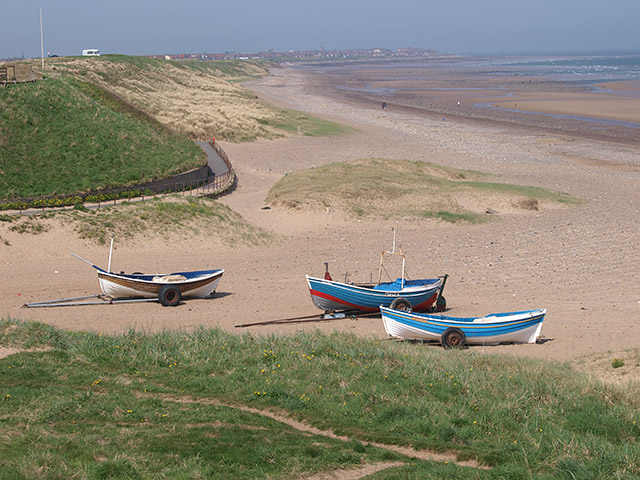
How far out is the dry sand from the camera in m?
20.0

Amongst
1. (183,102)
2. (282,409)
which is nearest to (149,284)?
(282,409)

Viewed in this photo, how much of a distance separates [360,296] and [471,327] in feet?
11.9

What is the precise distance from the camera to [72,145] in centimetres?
3750

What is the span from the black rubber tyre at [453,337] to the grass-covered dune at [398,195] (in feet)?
53.0

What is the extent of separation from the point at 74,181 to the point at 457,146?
38.0 meters

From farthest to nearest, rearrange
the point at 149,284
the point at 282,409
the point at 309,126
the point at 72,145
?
the point at 309,126, the point at 72,145, the point at 149,284, the point at 282,409

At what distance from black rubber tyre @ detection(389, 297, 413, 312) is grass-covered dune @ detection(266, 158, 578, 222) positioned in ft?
45.3

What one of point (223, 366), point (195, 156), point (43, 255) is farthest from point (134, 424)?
point (195, 156)

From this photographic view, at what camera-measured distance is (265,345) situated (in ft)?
52.3

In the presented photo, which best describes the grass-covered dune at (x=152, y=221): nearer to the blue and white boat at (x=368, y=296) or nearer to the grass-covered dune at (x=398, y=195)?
the grass-covered dune at (x=398, y=195)

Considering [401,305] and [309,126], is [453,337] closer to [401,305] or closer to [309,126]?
[401,305]

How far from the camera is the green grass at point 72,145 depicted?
1318 inches

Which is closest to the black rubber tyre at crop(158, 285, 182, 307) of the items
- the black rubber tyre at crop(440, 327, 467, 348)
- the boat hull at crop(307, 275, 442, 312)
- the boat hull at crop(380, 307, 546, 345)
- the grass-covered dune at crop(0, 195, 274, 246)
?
the boat hull at crop(307, 275, 442, 312)

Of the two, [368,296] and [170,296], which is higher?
[368,296]
